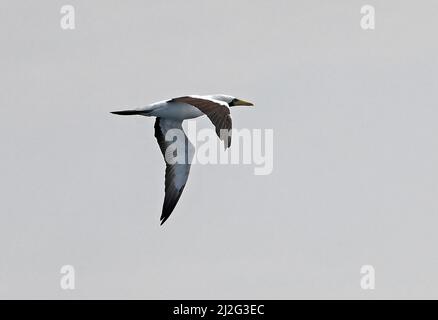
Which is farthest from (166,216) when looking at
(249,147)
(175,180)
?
(249,147)

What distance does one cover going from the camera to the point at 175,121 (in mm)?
36406

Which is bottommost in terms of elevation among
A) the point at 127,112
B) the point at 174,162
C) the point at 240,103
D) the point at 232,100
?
the point at 174,162

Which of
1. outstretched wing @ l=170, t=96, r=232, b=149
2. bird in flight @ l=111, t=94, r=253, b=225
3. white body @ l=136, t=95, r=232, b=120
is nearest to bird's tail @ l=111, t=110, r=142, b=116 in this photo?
bird in flight @ l=111, t=94, r=253, b=225

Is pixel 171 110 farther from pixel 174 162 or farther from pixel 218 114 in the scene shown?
pixel 218 114

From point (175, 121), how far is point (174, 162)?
1.60m

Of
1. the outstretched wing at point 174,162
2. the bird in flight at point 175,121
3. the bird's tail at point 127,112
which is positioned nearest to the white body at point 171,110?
the bird in flight at point 175,121

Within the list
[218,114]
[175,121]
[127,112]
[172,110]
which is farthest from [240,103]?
[218,114]

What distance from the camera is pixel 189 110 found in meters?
34.8

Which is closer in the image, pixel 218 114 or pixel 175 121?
pixel 218 114

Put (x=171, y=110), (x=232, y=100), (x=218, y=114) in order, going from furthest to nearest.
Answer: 1. (x=232, y=100)
2. (x=171, y=110)
3. (x=218, y=114)

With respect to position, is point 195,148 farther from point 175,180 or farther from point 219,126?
point 219,126

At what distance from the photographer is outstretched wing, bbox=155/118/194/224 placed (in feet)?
121

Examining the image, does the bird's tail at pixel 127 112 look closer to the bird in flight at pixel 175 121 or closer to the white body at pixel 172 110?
the bird in flight at pixel 175 121
